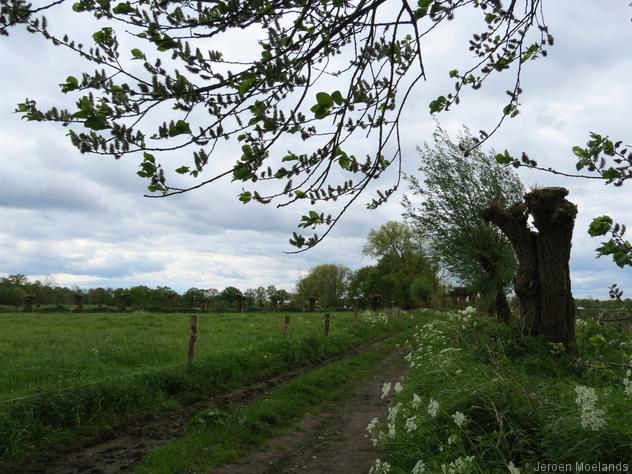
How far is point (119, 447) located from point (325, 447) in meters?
3.05

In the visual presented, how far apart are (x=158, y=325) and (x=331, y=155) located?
920 inches

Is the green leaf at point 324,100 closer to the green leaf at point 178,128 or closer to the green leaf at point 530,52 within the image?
the green leaf at point 178,128

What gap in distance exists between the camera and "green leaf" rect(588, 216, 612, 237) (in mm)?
2656

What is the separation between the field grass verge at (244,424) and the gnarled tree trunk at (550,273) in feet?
14.9

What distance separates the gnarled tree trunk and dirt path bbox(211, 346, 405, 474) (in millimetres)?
3778

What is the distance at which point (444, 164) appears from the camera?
877 inches

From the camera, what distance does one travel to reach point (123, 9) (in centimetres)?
276

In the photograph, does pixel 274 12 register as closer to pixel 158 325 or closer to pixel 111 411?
pixel 111 411

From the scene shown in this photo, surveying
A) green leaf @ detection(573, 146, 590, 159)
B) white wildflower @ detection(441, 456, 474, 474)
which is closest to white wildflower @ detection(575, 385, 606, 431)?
white wildflower @ detection(441, 456, 474, 474)

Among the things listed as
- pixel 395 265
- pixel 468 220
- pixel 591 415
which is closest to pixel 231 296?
pixel 395 265

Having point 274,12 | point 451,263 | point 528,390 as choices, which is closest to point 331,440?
point 528,390

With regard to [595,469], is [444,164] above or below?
above

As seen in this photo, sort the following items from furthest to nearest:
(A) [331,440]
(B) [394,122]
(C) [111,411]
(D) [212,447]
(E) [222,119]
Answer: (C) [111,411], (A) [331,440], (D) [212,447], (B) [394,122], (E) [222,119]

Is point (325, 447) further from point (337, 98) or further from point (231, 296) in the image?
point (231, 296)
